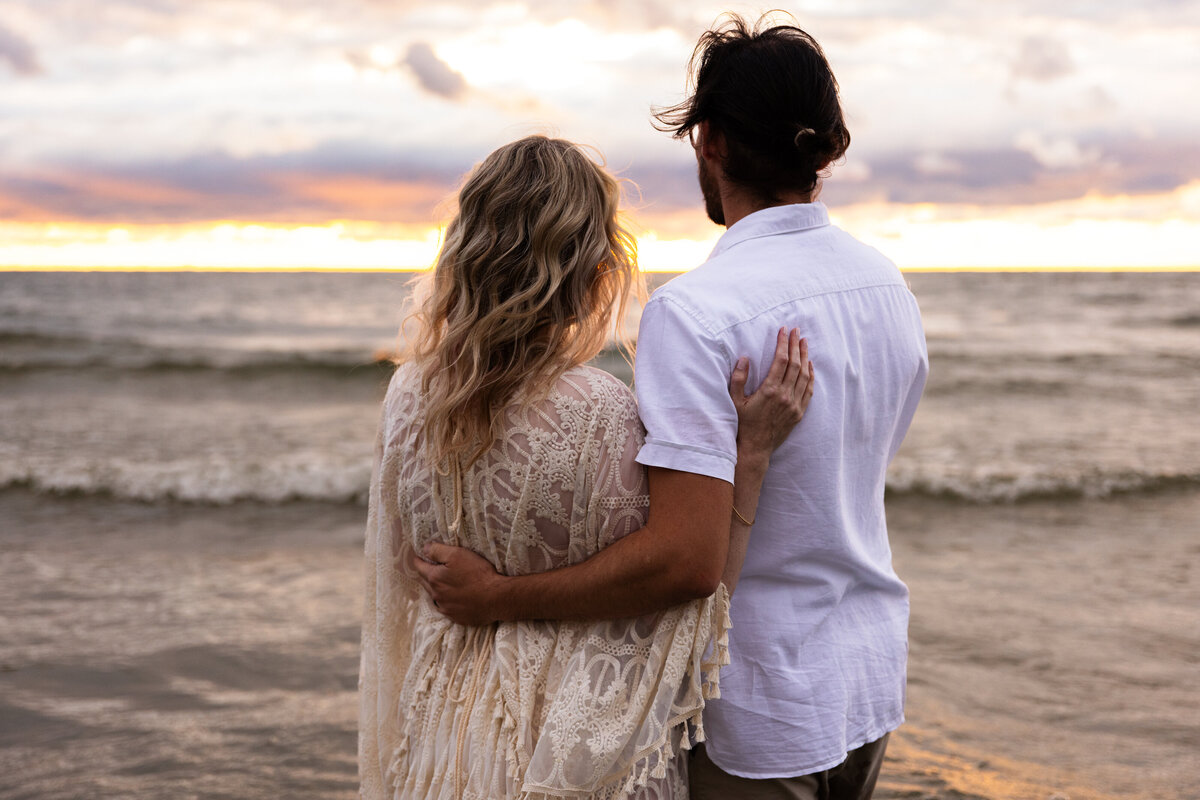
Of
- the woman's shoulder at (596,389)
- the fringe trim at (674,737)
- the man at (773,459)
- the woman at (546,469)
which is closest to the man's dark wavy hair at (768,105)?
the man at (773,459)

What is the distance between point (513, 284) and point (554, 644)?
2.15ft

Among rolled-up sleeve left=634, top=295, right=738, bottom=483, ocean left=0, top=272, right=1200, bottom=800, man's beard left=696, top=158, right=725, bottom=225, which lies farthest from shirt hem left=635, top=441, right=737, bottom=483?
ocean left=0, top=272, right=1200, bottom=800

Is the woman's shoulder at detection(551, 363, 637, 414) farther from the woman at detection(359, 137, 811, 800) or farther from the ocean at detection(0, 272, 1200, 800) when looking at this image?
the ocean at detection(0, 272, 1200, 800)

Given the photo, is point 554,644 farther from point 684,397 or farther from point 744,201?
point 744,201

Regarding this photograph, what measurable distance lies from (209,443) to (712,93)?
10.8 metres

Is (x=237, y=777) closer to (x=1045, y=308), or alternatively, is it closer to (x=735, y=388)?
(x=735, y=388)

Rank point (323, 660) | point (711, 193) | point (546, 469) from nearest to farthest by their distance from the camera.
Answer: point (546, 469)
point (711, 193)
point (323, 660)

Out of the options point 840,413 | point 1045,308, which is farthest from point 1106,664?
point 1045,308

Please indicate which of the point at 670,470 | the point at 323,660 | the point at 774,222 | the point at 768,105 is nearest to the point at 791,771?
the point at 670,470

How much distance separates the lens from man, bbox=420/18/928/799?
4.73ft

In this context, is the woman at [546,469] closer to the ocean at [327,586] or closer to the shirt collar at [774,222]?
the shirt collar at [774,222]

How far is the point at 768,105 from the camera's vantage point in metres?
1.51

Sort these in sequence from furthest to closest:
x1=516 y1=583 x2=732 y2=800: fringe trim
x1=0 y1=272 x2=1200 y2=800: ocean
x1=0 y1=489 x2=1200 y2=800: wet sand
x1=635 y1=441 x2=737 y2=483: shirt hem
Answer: x1=0 y1=272 x2=1200 y2=800: ocean → x1=0 y1=489 x2=1200 y2=800: wet sand → x1=516 y1=583 x2=732 y2=800: fringe trim → x1=635 y1=441 x2=737 y2=483: shirt hem

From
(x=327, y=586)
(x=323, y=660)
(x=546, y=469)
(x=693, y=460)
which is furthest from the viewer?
(x=327, y=586)
